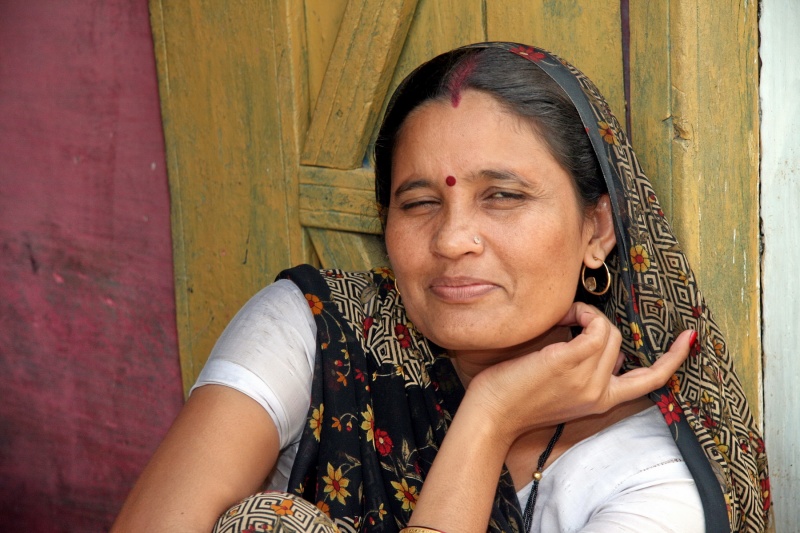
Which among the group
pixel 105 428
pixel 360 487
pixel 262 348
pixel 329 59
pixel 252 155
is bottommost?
pixel 105 428

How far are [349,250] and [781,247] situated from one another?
121 centimetres

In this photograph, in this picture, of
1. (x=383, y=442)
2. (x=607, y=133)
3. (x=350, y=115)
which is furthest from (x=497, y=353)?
A: (x=350, y=115)

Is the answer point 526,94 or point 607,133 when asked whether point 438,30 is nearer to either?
point 526,94

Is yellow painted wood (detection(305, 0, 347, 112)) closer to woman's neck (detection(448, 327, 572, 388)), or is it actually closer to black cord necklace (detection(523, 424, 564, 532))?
woman's neck (detection(448, 327, 572, 388))

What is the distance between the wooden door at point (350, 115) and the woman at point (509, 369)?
191 millimetres

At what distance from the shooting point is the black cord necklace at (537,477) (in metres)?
2.18

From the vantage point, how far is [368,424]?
2262 millimetres

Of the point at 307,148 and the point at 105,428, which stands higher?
the point at 307,148

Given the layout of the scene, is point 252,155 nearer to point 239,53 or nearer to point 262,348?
point 239,53

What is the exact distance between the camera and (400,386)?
2.31 m

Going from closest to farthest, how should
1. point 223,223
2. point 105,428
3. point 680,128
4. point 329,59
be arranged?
point 680,128 → point 329,59 → point 223,223 → point 105,428

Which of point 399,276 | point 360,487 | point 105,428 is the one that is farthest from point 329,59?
point 105,428

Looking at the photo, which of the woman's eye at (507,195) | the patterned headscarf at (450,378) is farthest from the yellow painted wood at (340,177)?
the woman's eye at (507,195)

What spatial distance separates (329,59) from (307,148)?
272 mm
